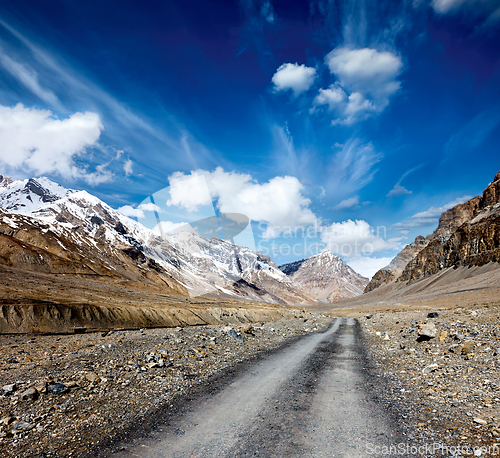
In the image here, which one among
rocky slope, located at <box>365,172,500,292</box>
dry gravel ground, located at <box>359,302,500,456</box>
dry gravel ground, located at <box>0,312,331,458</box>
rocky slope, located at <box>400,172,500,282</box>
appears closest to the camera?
dry gravel ground, located at <box>359,302,500,456</box>

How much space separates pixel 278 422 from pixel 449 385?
642 centimetres

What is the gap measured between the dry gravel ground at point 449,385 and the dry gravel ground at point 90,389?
7415 mm

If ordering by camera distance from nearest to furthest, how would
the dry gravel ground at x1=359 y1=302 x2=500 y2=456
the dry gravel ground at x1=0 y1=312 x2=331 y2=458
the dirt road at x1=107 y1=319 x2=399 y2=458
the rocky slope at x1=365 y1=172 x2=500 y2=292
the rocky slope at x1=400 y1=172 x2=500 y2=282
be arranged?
1. the dirt road at x1=107 y1=319 x2=399 y2=458
2. the dry gravel ground at x1=359 y1=302 x2=500 y2=456
3. the dry gravel ground at x1=0 y1=312 x2=331 y2=458
4. the rocky slope at x1=400 y1=172 x2=500 y2=282
5. the rocky slope at x1=365 y1=172 x2=500 y2=292

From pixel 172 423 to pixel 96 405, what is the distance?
271cm

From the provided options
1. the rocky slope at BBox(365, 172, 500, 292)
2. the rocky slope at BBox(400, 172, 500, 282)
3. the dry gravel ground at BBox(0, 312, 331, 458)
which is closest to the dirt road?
the dry gravel ground at BBox(0, 312, 331, 458)

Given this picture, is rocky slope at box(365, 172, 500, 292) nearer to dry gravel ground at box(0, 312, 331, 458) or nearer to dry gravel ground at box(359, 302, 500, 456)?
dry gravel ground at box(359, 302, 500, 456)

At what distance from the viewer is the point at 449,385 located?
9.32 m

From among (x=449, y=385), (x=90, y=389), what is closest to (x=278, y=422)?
(x=449, y=385)

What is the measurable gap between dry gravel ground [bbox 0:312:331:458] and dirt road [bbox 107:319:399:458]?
3.98ft

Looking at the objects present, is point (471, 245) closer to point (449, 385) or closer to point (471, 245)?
point (471, 245)

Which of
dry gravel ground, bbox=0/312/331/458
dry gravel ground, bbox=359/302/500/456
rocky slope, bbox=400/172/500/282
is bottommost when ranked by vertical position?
dry gravel ground, bbox=359/302/500/456

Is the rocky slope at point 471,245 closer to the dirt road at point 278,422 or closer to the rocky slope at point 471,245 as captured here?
the rocky slope at point 471,245

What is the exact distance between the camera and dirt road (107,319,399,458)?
623 centimetres

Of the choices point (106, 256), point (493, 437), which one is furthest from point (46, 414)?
point (106, 256)
